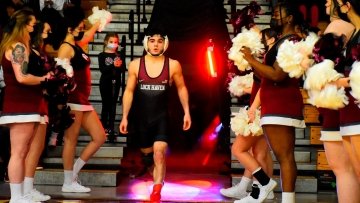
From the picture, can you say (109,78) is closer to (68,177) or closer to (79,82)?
(79,82)

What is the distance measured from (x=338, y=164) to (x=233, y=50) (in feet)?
5.40

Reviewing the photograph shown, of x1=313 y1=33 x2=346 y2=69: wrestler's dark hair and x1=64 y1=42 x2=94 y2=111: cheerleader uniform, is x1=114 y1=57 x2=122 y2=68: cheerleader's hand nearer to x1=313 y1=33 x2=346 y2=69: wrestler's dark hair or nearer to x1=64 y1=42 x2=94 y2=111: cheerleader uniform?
x1=64 y1=42 x2=94 y2=111: cheerleader uniform

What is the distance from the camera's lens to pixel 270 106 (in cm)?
597

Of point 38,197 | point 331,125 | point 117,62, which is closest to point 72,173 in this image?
point 38,197

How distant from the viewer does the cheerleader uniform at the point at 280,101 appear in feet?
19.4

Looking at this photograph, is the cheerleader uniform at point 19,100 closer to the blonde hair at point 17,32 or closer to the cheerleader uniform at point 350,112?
the blonde hair at point 17,32

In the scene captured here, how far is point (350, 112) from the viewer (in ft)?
15.5

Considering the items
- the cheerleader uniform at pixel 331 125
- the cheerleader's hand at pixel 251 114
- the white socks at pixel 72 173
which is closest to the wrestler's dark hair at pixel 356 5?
the cheerleader uniform at pixel 331 125

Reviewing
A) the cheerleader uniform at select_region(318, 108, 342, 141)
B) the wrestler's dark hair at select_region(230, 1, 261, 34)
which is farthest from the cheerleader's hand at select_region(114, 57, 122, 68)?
the cheerleader uniform at select_region(318, 108, 342, 141)

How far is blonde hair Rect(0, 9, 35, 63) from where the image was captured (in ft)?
21.2

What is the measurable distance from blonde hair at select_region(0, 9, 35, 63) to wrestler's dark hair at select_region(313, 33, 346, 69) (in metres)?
3.07

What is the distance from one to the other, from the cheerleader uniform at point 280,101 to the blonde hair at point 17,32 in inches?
94.8

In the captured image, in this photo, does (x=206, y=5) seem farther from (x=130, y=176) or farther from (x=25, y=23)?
(x=25, y=23)

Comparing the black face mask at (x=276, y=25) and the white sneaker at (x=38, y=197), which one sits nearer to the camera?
the black face mask at (x=276, y=25)
